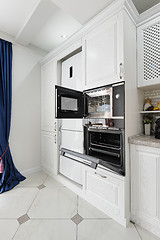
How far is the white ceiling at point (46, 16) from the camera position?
1398 mm

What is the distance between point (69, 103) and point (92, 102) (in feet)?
1.02

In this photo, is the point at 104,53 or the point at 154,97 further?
the point at 154,97

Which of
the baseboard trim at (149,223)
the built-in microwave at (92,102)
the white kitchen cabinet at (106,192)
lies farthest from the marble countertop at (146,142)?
the baseboard trim at (149,223)

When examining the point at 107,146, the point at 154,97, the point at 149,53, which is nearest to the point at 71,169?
the point at 107,146

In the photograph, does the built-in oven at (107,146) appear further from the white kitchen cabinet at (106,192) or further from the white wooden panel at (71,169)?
the white wooden panel at (71,169)

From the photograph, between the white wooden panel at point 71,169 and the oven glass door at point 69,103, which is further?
the white wooden panel at point 71,169

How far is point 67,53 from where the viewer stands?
194cm

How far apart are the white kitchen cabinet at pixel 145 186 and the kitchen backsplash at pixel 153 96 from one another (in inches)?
30.4

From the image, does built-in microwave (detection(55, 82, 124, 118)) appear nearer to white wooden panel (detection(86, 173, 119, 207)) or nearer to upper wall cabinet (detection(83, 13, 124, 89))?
upper wall cabinet (detection(83, 13, 124, 89))

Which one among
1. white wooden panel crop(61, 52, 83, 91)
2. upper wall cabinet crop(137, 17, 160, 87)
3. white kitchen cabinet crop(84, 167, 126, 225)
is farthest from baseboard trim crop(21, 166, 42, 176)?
upper wall cabinet crop(137, 17, 160, 87)

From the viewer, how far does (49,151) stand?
241cm

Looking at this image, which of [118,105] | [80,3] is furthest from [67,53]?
[118,105]

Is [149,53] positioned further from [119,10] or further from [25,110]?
[25,110]

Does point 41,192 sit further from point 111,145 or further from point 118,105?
point 118,105
